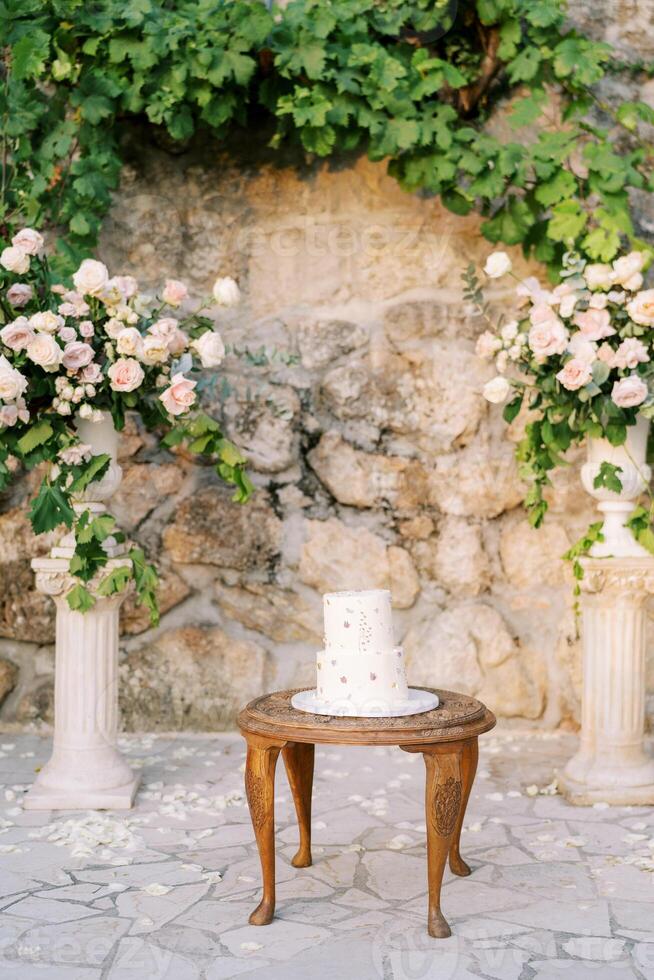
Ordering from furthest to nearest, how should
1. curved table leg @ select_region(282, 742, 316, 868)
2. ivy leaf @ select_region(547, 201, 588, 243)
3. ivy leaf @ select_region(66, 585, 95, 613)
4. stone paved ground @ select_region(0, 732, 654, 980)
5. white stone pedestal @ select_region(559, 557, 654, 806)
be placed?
ivy leaf @ select_region(547, 201, 588, 243), white stone pedestal @ select_region(559, 557, 654, 806), ivy leaf @ select_region(66, 585, 95, 613), curved table leg @ select_region(282, 742, 316, 868), stone paved ground @ select_region(0, 732, 654, 980)

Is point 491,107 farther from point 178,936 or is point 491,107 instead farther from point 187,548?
point 178,936

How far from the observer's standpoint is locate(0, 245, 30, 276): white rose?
2.69 m

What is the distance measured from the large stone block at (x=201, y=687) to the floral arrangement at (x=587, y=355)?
118 centimetres

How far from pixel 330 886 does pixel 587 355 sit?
1.49 meters

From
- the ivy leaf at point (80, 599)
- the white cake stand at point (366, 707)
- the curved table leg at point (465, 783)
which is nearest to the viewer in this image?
the white cake stand at point (366, 707)

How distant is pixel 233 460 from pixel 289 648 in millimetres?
856

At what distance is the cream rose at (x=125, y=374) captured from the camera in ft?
8.84

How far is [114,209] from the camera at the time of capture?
364cm

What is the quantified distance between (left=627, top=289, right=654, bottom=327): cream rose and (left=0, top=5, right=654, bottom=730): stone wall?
771 millimetres

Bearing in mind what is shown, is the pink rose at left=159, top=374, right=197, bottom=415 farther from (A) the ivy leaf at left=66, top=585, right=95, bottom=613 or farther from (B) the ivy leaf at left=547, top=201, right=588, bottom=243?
(B) the ivy leaf at left=547, top=201, right=588, bottom=243

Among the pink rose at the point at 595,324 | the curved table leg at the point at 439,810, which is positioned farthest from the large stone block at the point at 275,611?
the curved table leg at the point at 439,810

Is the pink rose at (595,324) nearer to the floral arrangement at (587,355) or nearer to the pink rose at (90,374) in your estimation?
the floral arrangement at (587,355)

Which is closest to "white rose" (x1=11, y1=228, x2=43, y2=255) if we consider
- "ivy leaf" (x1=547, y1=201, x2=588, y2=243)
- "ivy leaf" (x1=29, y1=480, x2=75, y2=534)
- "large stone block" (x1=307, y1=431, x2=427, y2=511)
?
"ivy leaf" (x1=29, y1=480, x2=75, y2=534)

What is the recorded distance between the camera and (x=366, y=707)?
6.50 feet
